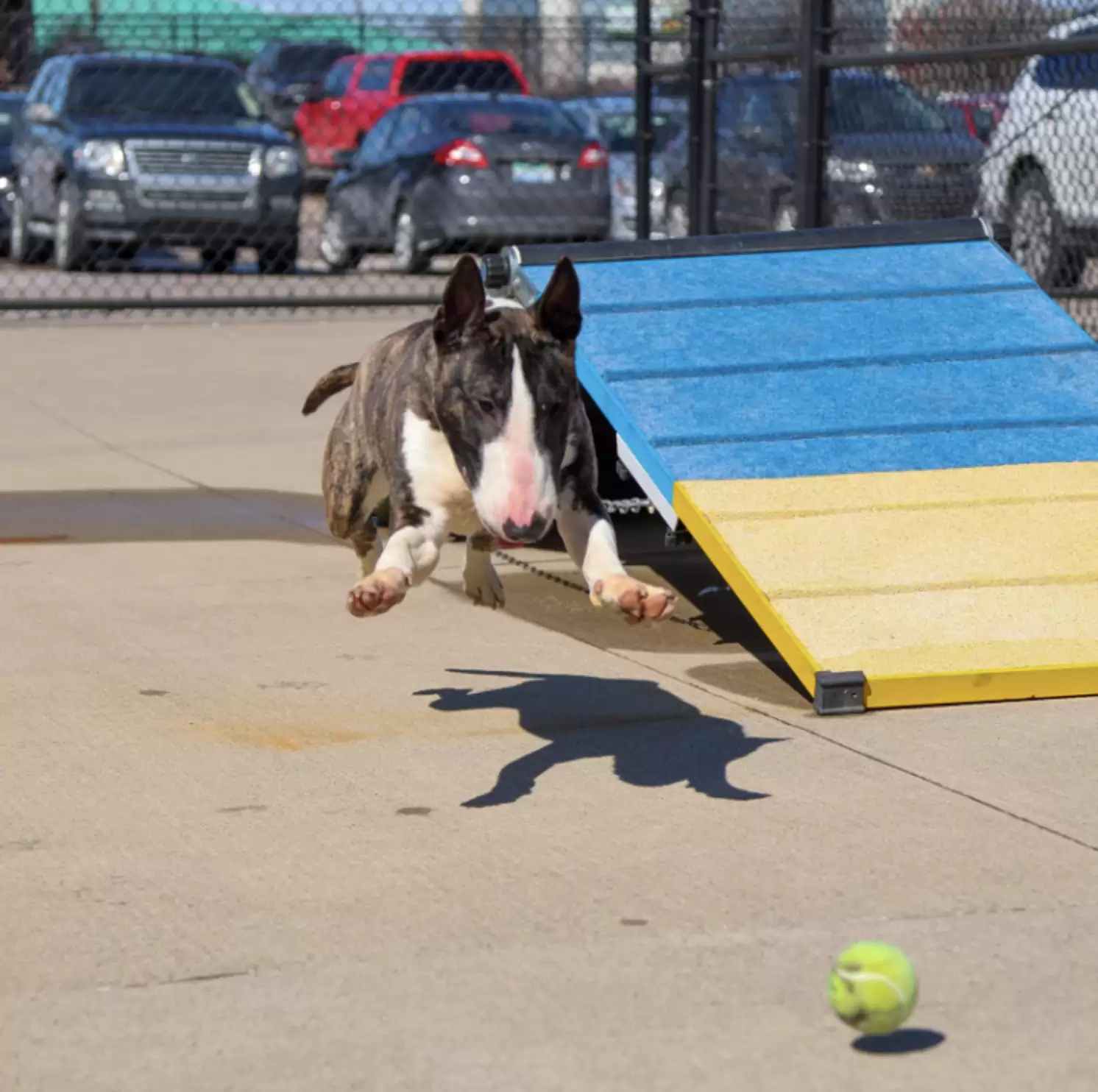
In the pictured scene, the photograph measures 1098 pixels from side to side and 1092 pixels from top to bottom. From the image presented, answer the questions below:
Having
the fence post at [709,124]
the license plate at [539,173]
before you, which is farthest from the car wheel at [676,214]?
the fence post at [709,124]

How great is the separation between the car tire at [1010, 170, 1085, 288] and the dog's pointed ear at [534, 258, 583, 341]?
394 inches

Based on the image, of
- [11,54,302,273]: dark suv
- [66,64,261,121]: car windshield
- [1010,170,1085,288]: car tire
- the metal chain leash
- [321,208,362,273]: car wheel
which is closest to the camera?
the metal chain leash

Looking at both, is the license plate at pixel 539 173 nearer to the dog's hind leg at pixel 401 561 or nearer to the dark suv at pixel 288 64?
the dark suv at pixel 288 64

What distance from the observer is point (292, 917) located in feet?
14.8

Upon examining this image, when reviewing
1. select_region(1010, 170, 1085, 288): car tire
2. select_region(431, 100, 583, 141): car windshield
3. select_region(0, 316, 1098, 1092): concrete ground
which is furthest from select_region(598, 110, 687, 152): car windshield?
select_region(0, 316, 1098, 1092): concrete ground

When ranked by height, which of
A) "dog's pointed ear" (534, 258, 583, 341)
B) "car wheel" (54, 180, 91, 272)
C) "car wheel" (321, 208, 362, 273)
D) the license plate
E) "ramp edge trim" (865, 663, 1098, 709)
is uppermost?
"dog's pointed ear" (534, 258, 583, 341)

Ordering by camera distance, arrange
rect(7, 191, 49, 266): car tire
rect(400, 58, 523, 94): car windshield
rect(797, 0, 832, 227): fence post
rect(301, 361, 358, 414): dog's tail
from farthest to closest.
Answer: rect(400, 58, 523, 94): car windshield < rect(7, 191, 49, 266): car tire < rect(797, 0, 832, 227): fence post < rect(301, 361, 358, 414): dog's tail

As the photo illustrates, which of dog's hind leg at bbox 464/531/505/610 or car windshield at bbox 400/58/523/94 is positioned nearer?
dog's hind leg at bbox 464/531/505/610

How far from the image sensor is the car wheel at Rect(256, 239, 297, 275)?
20.0 m

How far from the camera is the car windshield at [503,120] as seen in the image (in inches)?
816

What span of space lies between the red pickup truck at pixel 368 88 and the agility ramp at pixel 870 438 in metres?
17.0

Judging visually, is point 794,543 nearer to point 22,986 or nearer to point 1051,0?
point 22,986

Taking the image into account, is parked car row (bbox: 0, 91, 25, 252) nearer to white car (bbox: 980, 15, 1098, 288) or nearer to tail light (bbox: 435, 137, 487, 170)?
tail light (bbox: 435, 137, 487, 170)

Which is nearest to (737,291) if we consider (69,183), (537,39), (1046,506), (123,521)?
(1046,506)
